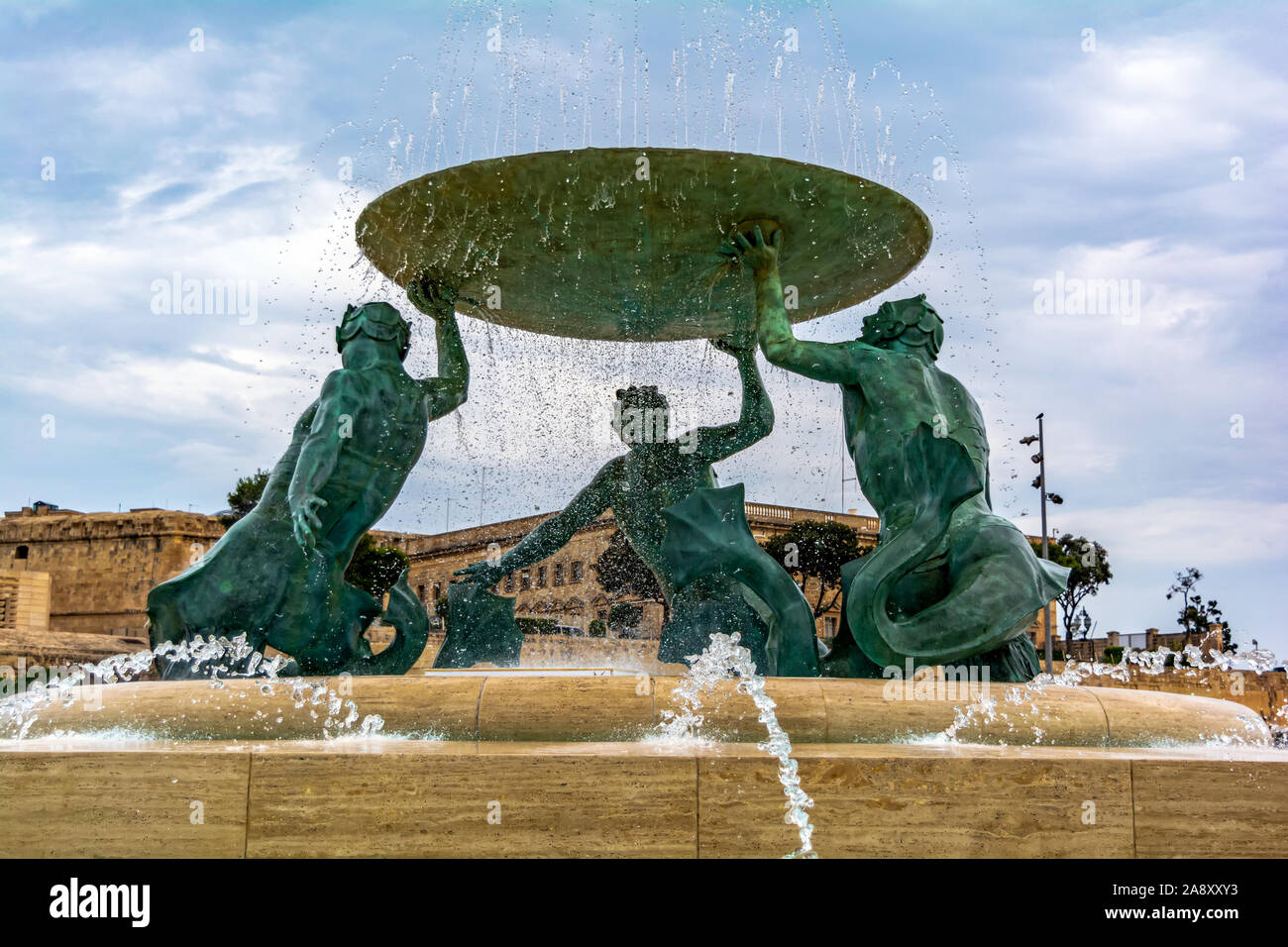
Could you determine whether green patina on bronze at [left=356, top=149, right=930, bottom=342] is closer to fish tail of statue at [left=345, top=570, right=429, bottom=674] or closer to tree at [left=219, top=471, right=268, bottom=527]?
fish tail of statue at [left=345, top=570, right=429, bottom=674]

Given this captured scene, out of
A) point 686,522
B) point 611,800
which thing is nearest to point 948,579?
point 686,522

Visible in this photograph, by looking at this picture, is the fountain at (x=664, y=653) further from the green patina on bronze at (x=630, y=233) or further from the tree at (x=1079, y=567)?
the tree at (x=1079, y=567)

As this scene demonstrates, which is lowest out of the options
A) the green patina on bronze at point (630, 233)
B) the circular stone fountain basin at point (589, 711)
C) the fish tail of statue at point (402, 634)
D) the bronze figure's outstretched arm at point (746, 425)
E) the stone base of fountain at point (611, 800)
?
the stone base of fountain at point (611, 800)

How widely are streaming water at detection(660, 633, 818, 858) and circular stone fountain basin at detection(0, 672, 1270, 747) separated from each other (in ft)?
0.09

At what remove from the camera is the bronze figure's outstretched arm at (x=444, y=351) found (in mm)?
6773

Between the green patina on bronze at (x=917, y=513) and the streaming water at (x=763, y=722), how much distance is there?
0.84m

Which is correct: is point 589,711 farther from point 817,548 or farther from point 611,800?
point 817,548

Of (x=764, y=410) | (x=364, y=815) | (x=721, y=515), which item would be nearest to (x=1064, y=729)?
(x=721, y=515)

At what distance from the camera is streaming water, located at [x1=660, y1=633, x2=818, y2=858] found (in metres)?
3.88

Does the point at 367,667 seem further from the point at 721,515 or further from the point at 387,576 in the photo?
the point at 387,576

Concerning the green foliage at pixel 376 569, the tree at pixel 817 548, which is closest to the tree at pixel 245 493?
the green foliage at pixel 376 569

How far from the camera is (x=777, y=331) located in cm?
629

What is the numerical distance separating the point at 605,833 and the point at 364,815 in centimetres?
73

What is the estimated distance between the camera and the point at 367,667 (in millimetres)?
6449
